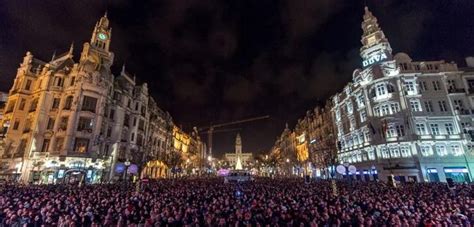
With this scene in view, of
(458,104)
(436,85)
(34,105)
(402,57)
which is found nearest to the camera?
(458,104)

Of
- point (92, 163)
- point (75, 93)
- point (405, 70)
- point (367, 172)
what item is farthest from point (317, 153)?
point (75, 93)

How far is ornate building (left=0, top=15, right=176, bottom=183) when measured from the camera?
37625 mm

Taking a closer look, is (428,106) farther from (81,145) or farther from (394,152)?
(81,145)

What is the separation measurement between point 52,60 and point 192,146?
74557 mm

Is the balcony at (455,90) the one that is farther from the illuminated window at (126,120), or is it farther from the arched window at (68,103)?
the arched window at (68,103)

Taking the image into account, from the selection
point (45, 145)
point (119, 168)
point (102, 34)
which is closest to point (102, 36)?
point (102, 34)

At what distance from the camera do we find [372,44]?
47438 millimetres

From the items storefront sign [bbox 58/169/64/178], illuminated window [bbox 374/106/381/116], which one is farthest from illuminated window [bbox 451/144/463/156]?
storefront sign [bbox 58/169/64/178]

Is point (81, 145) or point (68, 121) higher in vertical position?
point (68, 121)

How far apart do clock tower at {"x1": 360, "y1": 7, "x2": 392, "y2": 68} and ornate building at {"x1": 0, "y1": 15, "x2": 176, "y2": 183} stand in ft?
179

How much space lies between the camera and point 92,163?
132 ft

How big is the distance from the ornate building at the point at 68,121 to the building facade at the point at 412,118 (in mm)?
48773

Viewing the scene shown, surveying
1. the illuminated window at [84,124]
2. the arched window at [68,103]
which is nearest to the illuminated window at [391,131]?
the illuminated window at [84,124]

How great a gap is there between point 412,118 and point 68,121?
200ft
